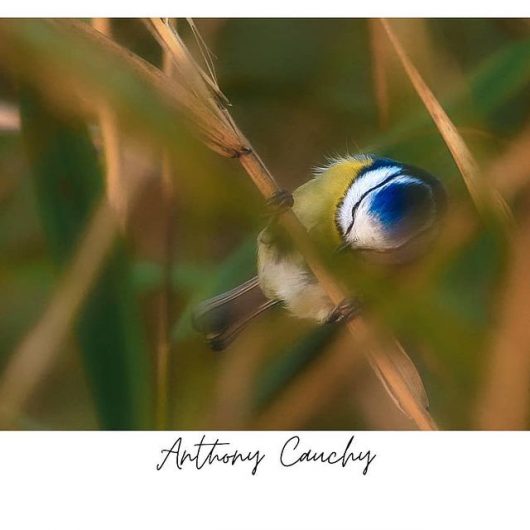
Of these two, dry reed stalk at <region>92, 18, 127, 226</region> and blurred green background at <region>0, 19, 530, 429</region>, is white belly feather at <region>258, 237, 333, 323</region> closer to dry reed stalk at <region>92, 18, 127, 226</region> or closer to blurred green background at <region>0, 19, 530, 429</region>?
blurred green background at <region>0, 19, 530, 429</region>

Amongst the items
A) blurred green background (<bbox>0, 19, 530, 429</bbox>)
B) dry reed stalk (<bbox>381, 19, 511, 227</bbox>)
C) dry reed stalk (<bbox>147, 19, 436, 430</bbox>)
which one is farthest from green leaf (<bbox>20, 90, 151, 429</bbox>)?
dry reed stalk (<bbox>381, 19, 511, 227</bbox>)

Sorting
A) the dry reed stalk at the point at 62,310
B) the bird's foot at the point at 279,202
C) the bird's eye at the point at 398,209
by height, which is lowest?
the bird's eye at the point at 398,209

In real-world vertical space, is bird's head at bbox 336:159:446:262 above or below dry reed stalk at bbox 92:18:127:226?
below

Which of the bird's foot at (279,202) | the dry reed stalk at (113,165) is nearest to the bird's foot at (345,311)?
the bird's foot at (279,202)

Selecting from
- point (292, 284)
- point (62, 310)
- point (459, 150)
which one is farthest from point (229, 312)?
point (459, 150)

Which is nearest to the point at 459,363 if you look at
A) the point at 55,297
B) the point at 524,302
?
the point at 524,302

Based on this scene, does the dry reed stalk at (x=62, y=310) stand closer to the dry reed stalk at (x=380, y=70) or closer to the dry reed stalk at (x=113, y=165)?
the dry reed stalk at (x=113, y=165)
